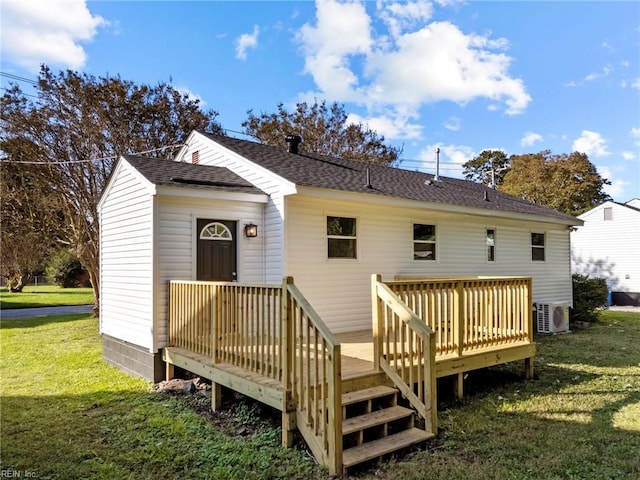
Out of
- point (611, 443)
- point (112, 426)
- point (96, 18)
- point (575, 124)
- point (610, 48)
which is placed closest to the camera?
point (611, 443)

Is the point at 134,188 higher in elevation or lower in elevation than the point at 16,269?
higher

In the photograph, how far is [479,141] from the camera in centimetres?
3447

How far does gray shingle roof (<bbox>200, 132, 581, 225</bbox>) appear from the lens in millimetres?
8023

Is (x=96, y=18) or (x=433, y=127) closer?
(x=96, y=18)

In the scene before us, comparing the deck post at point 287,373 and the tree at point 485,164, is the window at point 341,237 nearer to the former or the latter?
the deck post at point 287,373

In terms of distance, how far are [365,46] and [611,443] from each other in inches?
631

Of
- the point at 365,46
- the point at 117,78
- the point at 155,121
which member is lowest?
the point at 155,121

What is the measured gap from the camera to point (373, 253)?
869 cm

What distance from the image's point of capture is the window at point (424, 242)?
9.56 m

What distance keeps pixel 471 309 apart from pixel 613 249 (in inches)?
756

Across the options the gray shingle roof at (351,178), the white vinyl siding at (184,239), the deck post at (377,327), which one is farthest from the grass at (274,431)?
the gray shingle roof at (351,178)

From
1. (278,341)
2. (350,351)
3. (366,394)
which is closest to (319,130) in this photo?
(350,351)

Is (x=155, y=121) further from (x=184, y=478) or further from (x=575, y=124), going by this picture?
(x=575, y=124)

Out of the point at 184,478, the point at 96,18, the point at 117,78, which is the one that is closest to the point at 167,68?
the point at 117,78
